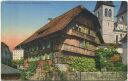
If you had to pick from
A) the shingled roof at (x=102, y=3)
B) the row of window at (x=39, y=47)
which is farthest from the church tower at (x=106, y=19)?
the row of window at (x=39, y=47)

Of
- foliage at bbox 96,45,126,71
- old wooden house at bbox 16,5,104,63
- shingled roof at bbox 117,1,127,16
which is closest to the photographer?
shingled roof at bbox 117,1,127,16

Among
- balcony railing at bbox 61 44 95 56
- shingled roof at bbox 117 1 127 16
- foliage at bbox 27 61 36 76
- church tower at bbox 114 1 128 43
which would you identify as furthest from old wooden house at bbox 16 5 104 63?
shingled roof at bbox 117 1 127 16

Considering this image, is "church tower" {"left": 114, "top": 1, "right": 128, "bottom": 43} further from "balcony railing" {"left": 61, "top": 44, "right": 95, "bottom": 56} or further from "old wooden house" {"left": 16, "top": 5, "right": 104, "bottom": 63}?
"balcony railing" {"left": 61, "top": 44, "right": 95, "bottom": 56}

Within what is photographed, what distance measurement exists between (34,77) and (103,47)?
3.56ft

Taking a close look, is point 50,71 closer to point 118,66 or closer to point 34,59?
point 34,59

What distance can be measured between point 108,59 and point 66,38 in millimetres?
691

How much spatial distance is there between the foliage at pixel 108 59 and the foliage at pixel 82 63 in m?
0.09

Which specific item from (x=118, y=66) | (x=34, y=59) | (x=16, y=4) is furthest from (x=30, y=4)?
(x=118, y=66)

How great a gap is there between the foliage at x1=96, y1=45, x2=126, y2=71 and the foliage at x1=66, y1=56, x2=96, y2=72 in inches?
3.7

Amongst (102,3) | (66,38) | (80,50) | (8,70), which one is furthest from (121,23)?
(8,70)

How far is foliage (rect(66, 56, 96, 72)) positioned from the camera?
10367 mm

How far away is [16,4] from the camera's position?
1009 cm

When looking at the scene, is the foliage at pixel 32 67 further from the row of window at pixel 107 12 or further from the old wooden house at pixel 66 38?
the row of window at pixel 107 12

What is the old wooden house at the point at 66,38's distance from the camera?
10.3m
